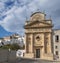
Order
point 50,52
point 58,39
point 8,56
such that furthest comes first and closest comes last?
point 58,39, point 50,52, point 8,56

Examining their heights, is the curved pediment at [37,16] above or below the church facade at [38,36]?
above

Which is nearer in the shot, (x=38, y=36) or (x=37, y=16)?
(x=38, y=36)

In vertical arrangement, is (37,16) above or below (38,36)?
above

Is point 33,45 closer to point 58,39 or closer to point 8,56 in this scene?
point 58,39

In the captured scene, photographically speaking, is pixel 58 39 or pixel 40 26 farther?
pixel 58 39

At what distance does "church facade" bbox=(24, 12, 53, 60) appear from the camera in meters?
42.4

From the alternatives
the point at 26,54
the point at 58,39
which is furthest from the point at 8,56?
the point at 58,39

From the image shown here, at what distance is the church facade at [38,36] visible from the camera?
42.4 m

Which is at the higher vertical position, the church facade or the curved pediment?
the curved pediment

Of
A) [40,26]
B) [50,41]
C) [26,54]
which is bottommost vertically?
[26,54]

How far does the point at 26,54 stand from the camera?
140 ft

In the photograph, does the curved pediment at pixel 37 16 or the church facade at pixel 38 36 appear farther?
the curved pediment at pixel 37 16

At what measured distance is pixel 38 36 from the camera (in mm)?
43188

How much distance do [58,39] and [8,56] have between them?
33700mm
